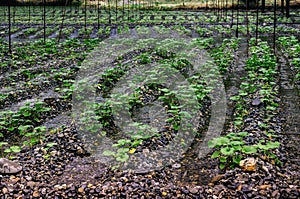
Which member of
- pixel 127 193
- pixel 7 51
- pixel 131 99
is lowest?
pixel 127 193

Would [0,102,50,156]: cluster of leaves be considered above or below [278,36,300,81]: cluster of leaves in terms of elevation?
below

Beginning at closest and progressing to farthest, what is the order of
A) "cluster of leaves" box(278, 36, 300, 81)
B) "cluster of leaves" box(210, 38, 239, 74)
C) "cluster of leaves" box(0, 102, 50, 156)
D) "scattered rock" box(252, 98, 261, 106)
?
"cluster of leaves" box(0, 102, 50, 156) < "scattered rock" box(252, 98, 261, 106) < "cluster of leaves" box(278, 36, 300, 81) < "cluster of leaves" box(210, 38, 239, 74)

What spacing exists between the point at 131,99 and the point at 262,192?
10.8 ft

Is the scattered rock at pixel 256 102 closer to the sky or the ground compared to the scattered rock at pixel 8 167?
closer to the sky

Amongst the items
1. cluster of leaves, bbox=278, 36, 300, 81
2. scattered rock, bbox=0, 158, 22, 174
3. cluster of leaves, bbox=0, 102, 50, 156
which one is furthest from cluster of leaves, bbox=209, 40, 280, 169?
cluster of leaves, bbox=0, 102, 50, 156

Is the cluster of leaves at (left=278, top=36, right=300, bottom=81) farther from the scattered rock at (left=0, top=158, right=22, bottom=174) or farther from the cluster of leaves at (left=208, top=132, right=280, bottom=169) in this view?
the scattered rock at (left=0, top=158, right=22, bottom=174)

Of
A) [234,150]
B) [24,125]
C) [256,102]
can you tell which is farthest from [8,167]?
[256,102]

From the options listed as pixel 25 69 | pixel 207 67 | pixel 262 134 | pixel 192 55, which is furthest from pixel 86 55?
pixel 262 134

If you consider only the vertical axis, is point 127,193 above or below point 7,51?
below

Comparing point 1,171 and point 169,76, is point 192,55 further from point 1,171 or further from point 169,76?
point 1,171

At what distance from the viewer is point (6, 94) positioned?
6.91 meters

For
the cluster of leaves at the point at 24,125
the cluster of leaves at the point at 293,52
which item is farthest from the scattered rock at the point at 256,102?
the cluster of leaves at the point at 24,125

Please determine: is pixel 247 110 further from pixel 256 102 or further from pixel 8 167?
pixel 8 167

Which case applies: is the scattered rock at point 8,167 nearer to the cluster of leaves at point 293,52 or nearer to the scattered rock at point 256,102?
the scattered rock at point 256,102
